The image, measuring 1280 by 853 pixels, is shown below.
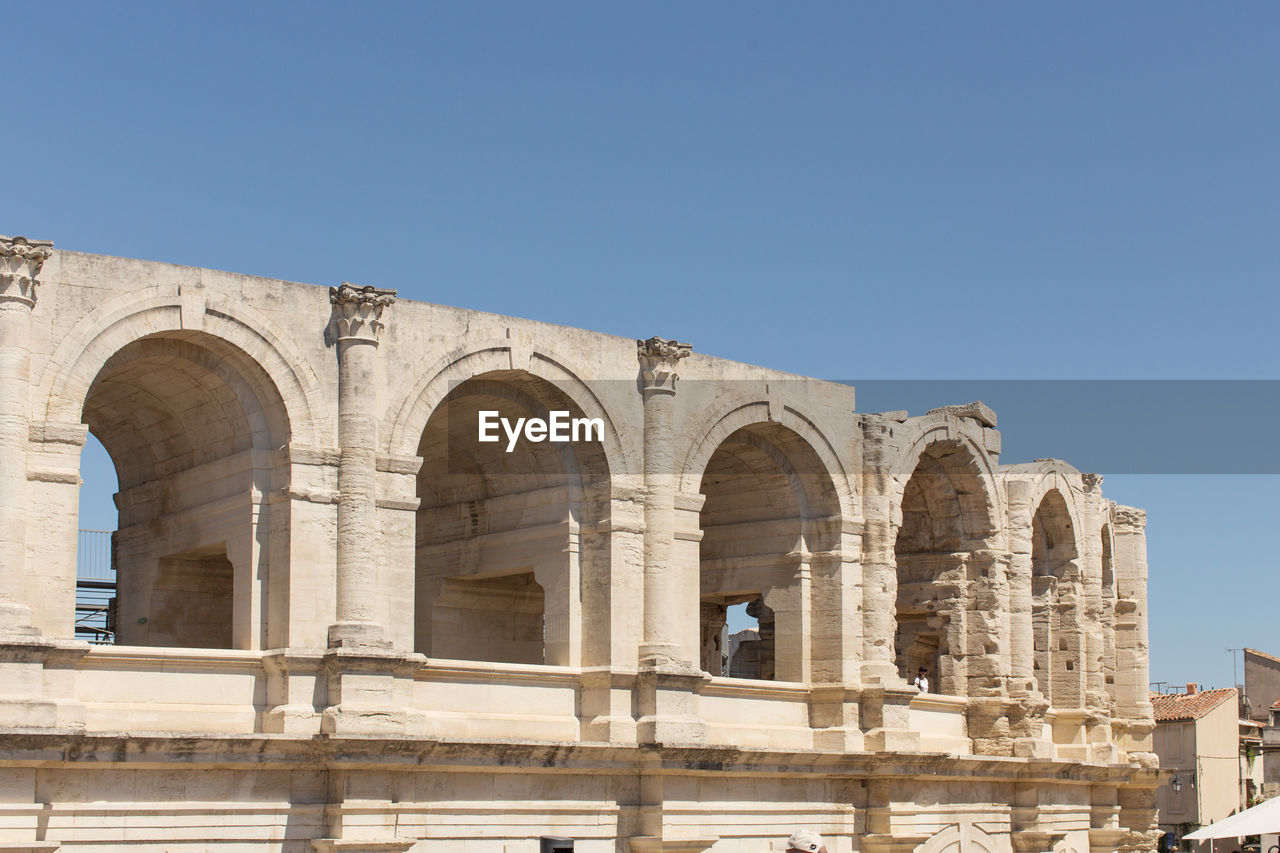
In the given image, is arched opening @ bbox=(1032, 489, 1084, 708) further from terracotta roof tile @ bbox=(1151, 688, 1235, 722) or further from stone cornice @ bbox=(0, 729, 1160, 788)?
terracotta roof tile @ bbox=(1151, 688, 1235, 722)

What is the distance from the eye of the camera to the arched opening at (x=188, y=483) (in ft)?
60.9

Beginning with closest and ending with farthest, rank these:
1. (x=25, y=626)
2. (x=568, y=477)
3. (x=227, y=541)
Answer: (x=25, y=626) → (x=227, y=541) → (x=568, y=477)

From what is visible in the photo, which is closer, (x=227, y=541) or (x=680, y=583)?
(x=227, y=541)

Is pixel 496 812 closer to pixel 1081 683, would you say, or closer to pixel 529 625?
pixel 529 625

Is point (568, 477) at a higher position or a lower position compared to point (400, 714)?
higher

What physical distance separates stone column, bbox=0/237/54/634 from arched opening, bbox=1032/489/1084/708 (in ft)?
53.3

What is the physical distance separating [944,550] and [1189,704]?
1991 cm

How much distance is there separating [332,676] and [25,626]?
2974mm

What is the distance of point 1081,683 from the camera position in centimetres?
2814

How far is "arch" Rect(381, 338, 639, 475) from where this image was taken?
19.2m

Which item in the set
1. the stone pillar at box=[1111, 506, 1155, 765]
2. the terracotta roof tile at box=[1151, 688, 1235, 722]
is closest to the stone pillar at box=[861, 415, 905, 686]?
the stone pillar at box=[1111, 506, 1155, 765]

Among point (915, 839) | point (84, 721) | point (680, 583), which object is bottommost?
point (915, 839)

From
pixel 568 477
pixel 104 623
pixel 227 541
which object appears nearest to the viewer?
pixel 227 541

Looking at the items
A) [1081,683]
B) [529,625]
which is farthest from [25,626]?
[1081,683]
